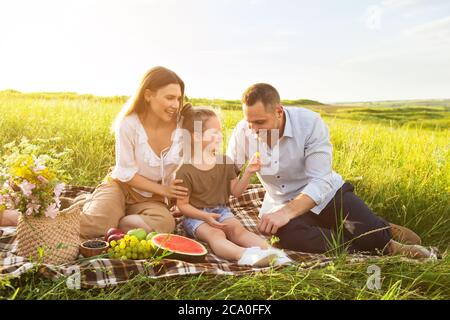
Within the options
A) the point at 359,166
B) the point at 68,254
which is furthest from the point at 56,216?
the point at 359,166

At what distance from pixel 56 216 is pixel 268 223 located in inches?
66.0

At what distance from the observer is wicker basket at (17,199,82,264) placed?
3566mm

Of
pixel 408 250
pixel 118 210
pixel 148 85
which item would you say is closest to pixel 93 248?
pixel 118 210

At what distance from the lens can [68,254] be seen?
3.66m

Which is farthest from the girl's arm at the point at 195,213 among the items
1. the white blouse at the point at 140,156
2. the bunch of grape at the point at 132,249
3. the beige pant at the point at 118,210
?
the bunch of grape at the point at 132,249

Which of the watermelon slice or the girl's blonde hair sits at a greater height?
the girl's blonde hair

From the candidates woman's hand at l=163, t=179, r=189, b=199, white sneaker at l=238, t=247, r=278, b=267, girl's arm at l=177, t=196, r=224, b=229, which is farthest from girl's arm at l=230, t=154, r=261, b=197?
white sneaker at l=238, t=247, r=278, b=267

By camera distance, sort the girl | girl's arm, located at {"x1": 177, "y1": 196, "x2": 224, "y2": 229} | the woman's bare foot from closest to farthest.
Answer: the woman's bare foot
the girl
girl's arm, located at {"x1": 177, "y1": 196, "x2": 224, "y2": 229}

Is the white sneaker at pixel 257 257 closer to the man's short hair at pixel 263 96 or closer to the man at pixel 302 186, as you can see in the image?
the man at pixel 302 186

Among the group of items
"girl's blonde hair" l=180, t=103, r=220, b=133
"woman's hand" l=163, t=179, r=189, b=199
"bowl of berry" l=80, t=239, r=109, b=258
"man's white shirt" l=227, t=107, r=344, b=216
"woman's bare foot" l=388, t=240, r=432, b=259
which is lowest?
"woman's bare foot" l=388, t=240, r=432, b=259

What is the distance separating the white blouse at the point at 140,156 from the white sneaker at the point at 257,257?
1.16 metres

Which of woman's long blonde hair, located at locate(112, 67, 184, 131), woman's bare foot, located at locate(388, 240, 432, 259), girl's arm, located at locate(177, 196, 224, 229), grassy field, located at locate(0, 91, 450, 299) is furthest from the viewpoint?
woman's long blonde hair, located at locate(112, 67, 184, 131)

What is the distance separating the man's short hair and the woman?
67 cm

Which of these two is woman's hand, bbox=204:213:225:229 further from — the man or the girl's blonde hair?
the girl's blonde hair
